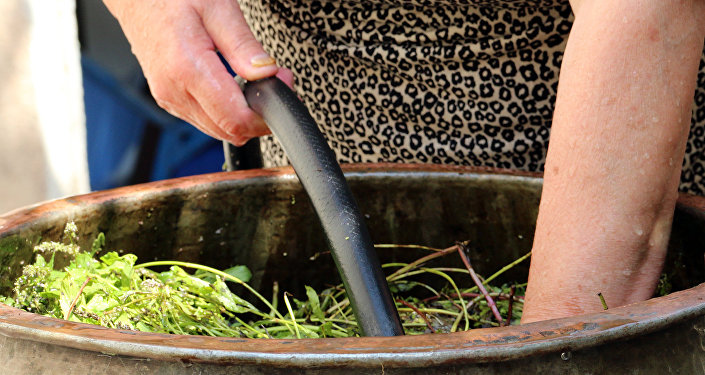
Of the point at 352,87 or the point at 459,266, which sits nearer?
the point at 459,266

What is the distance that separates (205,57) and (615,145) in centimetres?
48

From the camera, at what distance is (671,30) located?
560 mm

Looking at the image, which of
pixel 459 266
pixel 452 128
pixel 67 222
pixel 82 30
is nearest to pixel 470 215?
pixel 459 266

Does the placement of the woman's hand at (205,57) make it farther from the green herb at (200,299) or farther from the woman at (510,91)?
the green herb at (200,299)

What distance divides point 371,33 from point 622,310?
0.75 m

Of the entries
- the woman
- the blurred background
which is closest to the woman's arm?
the woman

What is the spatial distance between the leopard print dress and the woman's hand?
8.9 inches

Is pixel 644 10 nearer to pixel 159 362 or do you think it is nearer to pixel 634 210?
pixel 634 210

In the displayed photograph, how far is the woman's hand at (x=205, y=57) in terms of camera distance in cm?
83

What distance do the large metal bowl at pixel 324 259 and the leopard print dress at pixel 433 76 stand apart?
0.20m

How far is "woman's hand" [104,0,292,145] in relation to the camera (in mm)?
831

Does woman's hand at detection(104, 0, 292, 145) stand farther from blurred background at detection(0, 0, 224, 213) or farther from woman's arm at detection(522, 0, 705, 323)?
blurred background at detection(0, 0, 224, 213)

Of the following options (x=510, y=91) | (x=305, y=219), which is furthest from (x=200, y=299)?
(x=510, y=91)

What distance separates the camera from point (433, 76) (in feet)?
3.55
